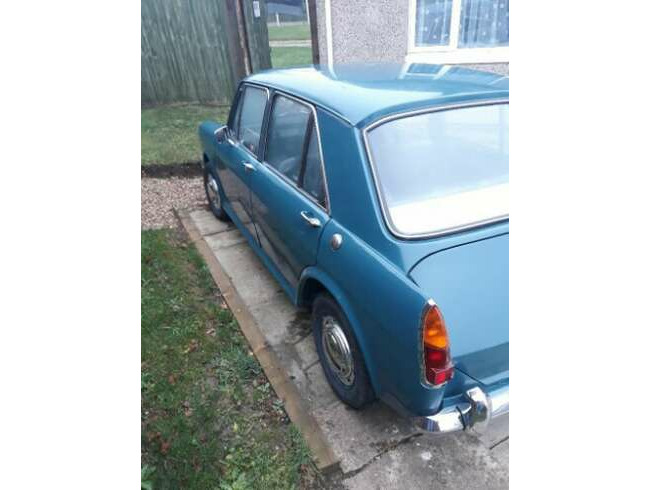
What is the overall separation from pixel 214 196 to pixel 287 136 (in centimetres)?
210

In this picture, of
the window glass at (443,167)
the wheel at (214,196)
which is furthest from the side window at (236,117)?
the window glass at (443,167)

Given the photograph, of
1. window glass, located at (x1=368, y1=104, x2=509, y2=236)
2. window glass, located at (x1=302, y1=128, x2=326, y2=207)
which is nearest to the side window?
window glass, located at (x1=302, y1=128, x2=326, y2=207)

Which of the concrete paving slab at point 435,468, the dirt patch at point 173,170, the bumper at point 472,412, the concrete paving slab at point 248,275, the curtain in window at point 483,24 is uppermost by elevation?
the curtain in window at point 483,24

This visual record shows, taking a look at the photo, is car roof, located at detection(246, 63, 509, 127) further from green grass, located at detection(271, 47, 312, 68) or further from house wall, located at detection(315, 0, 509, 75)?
green grass, located at detection(271, 47, 312, 68)

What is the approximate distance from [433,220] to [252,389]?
5.09ft

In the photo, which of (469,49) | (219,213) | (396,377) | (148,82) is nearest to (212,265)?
(219,213)

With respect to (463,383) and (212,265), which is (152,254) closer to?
(212,265)

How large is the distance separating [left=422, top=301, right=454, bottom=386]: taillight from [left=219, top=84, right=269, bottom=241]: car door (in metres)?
1.98

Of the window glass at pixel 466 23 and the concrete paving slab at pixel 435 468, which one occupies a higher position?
the window glass at pixel 466 23

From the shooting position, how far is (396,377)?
177 centimetres

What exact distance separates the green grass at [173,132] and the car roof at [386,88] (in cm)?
389

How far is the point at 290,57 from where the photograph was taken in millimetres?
12055

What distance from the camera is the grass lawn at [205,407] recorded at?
207 centimetres

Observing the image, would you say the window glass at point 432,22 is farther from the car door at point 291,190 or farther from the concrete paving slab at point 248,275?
the concrete paving slab at point 248,275
